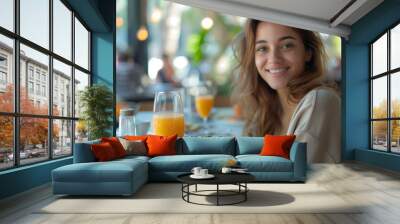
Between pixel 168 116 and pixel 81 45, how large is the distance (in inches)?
93.9

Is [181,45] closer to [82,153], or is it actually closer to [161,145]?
[161,145]

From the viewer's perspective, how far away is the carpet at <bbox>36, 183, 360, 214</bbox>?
12.1 feet

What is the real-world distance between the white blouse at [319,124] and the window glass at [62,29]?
4389 millimetres

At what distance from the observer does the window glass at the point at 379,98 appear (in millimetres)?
7582

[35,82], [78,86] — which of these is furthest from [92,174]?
[78,86]

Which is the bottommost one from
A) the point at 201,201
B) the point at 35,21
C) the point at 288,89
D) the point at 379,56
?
the point at 201,201

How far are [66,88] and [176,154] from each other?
2.13 meters

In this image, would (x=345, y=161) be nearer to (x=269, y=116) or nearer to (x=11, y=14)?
(x=269, y=116)

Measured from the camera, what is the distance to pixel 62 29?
639cm

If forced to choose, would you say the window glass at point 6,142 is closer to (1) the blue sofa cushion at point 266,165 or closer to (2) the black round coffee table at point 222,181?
(2) the black round coffee table at point 222,181

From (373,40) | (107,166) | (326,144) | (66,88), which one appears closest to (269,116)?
(326,144)

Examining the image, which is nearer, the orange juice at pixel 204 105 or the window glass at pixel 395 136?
the window glass at pixel 395 136

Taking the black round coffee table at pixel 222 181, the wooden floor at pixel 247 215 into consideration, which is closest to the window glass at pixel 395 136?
the wooden floor at pixel 247 215

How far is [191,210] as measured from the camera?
3688mm
